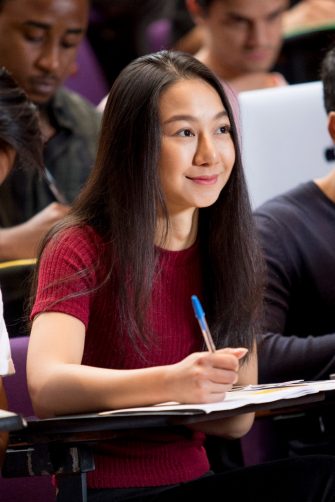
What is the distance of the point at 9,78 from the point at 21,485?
A: 0.81 metres

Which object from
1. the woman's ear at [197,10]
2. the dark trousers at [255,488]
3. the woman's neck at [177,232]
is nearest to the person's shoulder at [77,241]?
the woman's neck at [177,232]

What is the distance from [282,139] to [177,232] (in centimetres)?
105

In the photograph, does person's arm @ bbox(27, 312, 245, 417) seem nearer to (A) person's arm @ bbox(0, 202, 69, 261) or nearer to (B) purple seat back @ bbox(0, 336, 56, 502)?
(B) purple seat back @ bbox(0, 336, 56, 502)

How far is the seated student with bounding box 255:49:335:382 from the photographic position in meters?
2.30

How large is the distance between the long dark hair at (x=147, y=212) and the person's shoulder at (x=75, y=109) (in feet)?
4.70

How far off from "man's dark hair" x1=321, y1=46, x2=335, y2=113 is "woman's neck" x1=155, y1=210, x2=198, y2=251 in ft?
2.20

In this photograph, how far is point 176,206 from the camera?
6.46ft

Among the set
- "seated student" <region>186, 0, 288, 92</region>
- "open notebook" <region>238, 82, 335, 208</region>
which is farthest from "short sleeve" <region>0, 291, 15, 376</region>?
"seated student" <region>186, 0, 288, 92</region>

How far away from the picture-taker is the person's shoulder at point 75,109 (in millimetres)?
3443

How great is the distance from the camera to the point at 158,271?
1.97 m

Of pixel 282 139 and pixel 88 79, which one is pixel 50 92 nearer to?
pixel 282 139

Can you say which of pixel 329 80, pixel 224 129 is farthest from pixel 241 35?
pixel 224 129

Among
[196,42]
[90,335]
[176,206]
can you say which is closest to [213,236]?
[176,206]

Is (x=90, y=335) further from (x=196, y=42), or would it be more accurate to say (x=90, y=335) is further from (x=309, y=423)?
(x=196, y=42)
